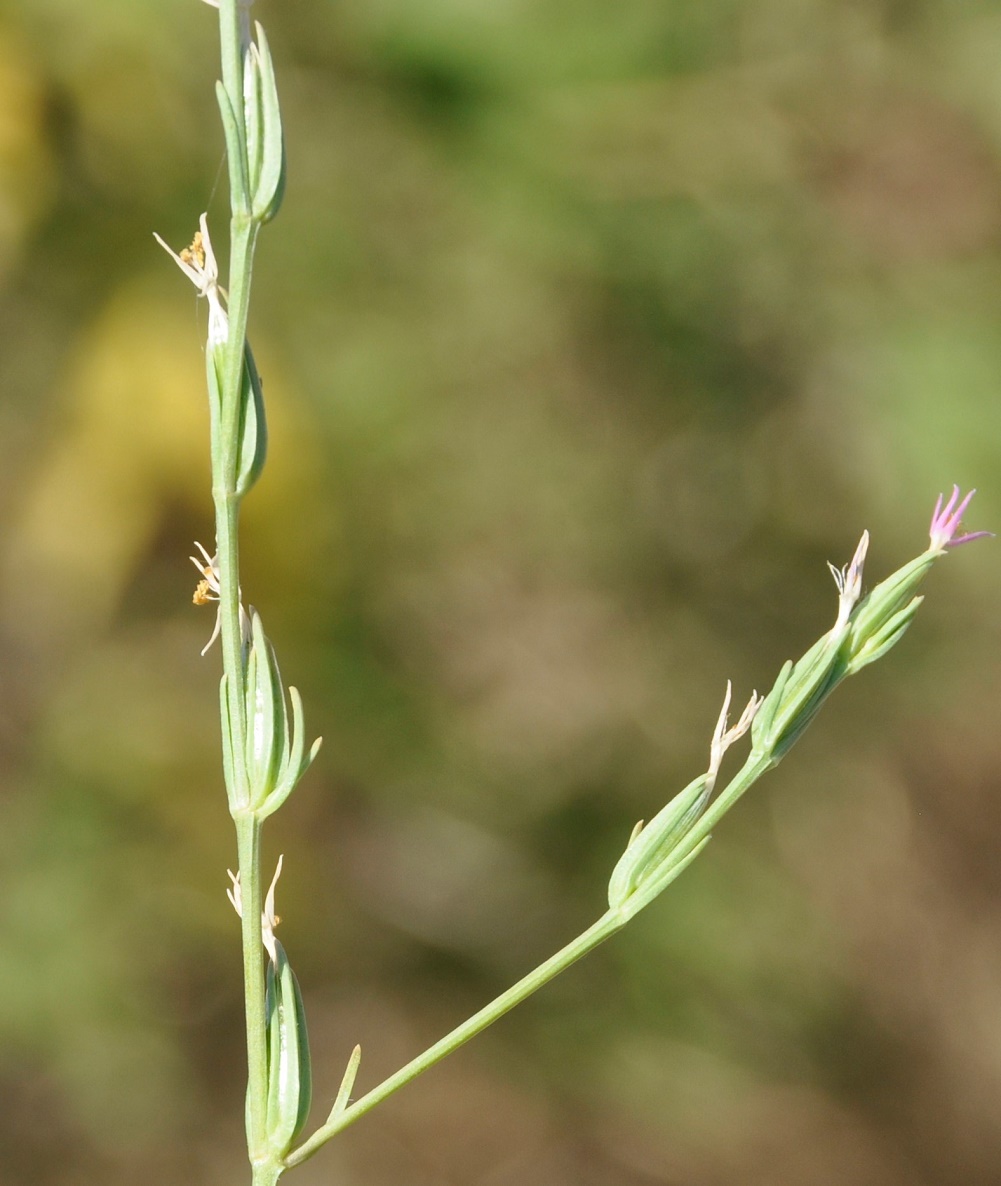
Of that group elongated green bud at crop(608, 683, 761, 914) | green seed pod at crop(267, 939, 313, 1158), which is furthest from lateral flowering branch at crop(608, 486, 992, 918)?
green seed pod at crop(267, 939, 313, 1158)

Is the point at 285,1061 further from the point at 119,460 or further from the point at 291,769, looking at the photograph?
the point at 119,460

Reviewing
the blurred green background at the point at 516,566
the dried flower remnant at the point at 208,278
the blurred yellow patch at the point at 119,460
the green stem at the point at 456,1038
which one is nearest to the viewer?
the green stem at the point at 456,1038

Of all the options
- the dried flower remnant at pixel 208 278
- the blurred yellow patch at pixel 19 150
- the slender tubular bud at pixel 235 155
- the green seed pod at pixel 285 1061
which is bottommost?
the green seed pod at pixel 285 1061

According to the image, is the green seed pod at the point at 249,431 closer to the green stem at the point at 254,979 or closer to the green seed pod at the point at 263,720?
the green seed pod at the point at 263,720

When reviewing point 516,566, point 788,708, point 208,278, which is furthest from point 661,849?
point 516,566

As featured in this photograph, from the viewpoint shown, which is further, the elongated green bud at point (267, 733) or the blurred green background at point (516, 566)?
the blurred green background at point (516, 566)

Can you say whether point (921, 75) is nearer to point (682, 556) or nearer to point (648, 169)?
point (648, 169)

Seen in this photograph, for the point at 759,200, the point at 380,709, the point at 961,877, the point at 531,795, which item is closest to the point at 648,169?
the point at 759,200

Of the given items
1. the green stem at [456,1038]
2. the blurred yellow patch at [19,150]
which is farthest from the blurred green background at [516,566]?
the green stem at [456,1038]
